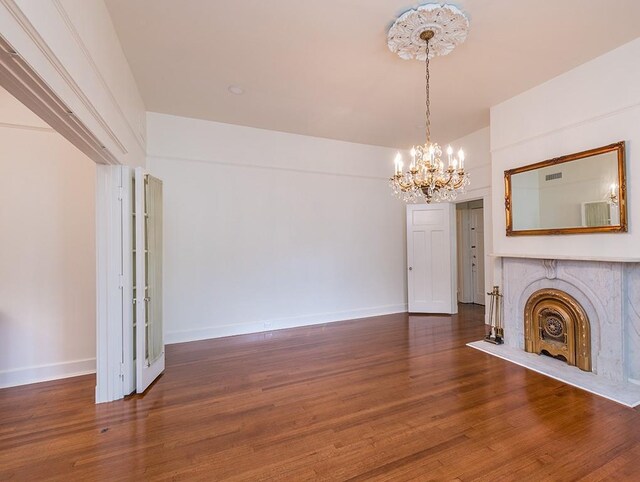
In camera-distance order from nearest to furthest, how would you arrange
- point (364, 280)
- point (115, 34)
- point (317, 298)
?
point (115, 34)
point (317, 298)
point (364, 280)

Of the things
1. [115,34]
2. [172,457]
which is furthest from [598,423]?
[115,34]

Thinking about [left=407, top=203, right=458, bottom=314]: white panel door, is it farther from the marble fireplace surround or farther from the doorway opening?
the marble fireplace surround

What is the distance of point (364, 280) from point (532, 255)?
2.75 meters

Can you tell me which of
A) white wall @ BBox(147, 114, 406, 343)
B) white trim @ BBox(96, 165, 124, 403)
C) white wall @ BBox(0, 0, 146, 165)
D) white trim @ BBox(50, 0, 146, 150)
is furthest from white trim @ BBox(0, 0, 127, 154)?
white wall @ BBox(147, 114, 406, 343)

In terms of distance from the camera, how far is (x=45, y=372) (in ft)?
10.1

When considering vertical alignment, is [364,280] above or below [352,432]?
above

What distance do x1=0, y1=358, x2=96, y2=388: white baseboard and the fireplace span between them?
530 cm

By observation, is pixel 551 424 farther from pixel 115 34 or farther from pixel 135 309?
pixel 115 34

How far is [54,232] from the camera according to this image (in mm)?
3146

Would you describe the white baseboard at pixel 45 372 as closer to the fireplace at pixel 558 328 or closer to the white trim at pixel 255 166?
the white trim at pixel 255 166

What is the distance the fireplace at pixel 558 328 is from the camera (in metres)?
3.14

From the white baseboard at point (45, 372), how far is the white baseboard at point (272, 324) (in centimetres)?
101

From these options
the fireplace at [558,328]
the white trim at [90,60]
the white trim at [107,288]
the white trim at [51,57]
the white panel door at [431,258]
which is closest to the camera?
the white trim at [51,57]

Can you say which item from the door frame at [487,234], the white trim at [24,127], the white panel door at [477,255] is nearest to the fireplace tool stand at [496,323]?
the door frame at [487,234]
